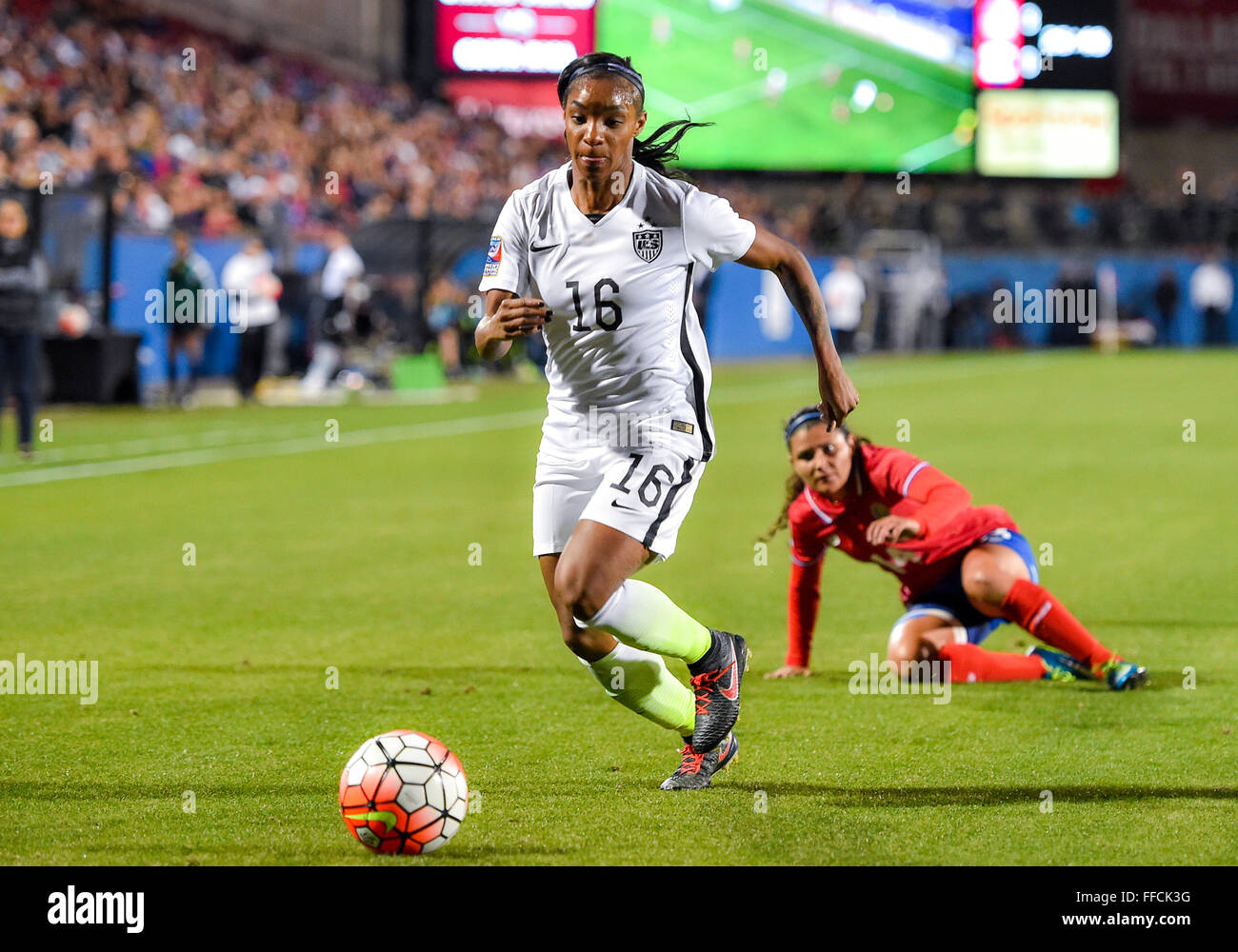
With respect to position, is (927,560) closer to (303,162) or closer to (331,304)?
(331,304)

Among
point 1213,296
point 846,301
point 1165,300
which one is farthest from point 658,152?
point 1213,296

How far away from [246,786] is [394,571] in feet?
15.5

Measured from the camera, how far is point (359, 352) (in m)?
24.7

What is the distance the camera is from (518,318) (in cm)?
479

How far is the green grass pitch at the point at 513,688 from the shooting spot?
4824 mm

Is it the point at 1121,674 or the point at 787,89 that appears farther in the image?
the point at 787,89

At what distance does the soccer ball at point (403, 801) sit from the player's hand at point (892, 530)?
204 cm

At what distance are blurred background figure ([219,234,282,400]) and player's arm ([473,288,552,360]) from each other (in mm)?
17959

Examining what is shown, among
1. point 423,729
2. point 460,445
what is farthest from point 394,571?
point 460,445

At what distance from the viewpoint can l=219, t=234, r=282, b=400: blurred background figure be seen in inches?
881

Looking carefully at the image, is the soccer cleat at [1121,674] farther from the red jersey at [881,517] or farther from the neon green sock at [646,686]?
the neon green sock at [646,686]

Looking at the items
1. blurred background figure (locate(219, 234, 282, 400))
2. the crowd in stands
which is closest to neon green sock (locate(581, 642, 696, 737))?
the crowd in stands

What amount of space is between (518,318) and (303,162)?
24.9 meters
